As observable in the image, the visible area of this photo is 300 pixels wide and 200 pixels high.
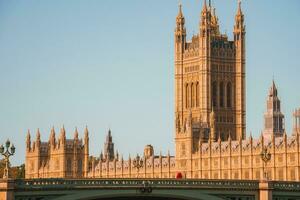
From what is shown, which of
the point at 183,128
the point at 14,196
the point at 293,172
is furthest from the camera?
the point at 183,128

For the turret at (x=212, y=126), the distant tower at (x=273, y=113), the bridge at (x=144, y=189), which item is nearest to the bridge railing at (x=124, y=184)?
the bridge at (x=144, y=189)

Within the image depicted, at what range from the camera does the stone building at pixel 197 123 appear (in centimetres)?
15762

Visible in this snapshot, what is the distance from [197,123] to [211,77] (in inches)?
497

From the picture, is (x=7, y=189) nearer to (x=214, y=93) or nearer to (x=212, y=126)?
(x=212, y=126)

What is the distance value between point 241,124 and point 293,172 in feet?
130

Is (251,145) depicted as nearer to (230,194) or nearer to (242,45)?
(242,45)

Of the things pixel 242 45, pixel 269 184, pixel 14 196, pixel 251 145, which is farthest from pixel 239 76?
pixel 14 196

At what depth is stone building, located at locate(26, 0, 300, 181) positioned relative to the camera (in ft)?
517

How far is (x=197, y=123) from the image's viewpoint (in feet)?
536

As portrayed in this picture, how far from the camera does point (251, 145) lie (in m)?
141

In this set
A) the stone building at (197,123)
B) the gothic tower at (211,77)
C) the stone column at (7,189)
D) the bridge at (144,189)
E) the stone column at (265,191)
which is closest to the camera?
the stone column at (7,189)

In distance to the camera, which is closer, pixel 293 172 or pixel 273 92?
pixel 293 172

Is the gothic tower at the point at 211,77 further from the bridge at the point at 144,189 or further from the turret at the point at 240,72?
the bridge at the point at 144,189

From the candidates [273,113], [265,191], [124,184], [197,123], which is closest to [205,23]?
[197,123]
